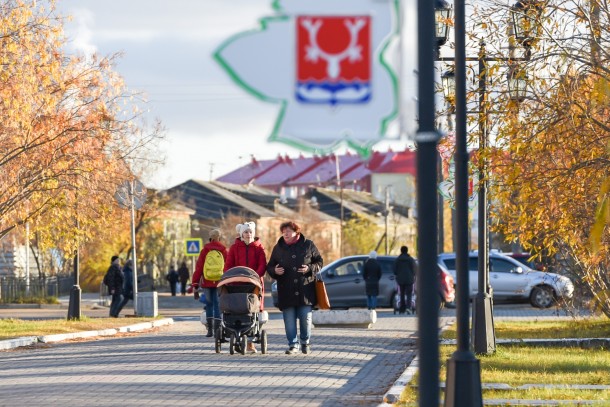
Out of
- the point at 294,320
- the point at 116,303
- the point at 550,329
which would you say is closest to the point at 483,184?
the point at 294,320

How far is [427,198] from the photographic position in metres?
6.86

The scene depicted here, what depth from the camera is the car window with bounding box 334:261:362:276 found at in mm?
37531

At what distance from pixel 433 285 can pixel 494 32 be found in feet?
34.4

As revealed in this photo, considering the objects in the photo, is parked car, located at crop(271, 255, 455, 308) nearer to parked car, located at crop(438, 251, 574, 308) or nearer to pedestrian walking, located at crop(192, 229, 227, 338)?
parked car, located at crop(438, 251, 574, 308)

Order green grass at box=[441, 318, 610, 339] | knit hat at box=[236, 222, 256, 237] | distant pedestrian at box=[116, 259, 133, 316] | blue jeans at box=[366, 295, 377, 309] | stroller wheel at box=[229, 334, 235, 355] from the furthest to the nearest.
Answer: distant pedestrian at box=[116, 259, 133, 316], blue jeans at box=[366, 295, 377, 309], green grass at box=[441, 318, 610, 339], knit hat at box=[236, 222, 256, 237], stroller wheel at box=[229, 334, 235, 355]

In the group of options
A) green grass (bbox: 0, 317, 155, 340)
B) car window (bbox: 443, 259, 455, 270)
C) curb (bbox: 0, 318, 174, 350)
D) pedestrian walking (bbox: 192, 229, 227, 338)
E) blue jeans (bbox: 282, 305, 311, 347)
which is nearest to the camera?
blue jeans (bbox: 282, 305, 311, 347)

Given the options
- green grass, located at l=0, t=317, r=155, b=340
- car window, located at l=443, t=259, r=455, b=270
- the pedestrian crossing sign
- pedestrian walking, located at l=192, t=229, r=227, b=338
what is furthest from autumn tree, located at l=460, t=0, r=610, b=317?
the pedestrian crossing sign

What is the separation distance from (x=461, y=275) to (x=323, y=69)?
584 cm

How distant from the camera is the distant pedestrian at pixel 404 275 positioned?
1346 inches

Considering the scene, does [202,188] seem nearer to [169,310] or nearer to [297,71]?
[169,310]

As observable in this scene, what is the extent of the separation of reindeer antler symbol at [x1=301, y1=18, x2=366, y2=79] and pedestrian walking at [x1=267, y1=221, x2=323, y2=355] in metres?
13.0

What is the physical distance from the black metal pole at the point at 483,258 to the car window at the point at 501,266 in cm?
1927

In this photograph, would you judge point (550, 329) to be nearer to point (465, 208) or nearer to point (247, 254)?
point (247, 254)

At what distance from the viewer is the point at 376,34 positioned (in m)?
5.84
